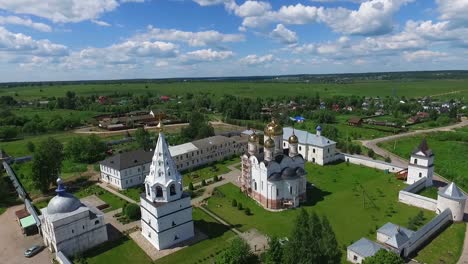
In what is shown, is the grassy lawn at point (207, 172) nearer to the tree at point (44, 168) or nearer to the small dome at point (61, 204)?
the tree at point (44, 168)

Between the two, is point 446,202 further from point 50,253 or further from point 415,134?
point 415,134

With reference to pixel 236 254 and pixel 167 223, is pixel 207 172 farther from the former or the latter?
pixel 236 254

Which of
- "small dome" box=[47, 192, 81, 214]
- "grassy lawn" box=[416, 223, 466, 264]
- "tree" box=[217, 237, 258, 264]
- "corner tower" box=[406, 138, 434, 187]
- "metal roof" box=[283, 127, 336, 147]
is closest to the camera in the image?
"tree" box=[217, 237, 258, 264]

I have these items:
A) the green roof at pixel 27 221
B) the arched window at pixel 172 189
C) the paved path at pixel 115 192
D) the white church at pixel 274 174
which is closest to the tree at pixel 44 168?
the paved path at pixel 115 192

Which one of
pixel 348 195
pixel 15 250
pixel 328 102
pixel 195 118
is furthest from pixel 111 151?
pixel 328 102

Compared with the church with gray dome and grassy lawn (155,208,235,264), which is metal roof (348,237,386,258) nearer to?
grassy lawn (155,208,235,264)

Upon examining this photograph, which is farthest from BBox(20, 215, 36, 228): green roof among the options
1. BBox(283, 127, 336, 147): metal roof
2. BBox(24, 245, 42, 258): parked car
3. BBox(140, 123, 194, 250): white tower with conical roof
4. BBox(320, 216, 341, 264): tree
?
BBox(283, 127, 336, 147): metal roof
